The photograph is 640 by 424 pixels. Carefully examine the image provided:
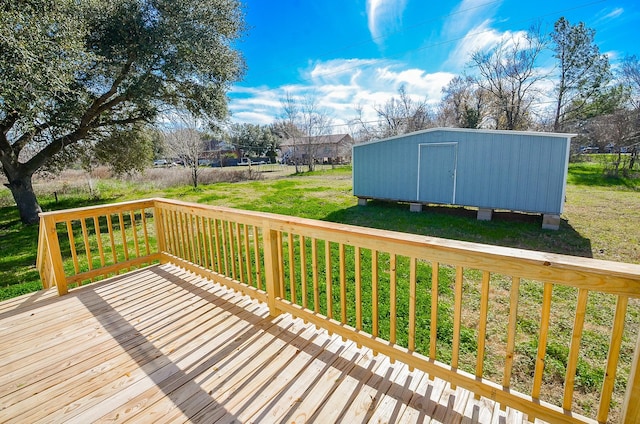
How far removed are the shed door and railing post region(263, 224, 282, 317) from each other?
274 inches

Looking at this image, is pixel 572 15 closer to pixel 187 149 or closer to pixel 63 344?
pixel 187 149

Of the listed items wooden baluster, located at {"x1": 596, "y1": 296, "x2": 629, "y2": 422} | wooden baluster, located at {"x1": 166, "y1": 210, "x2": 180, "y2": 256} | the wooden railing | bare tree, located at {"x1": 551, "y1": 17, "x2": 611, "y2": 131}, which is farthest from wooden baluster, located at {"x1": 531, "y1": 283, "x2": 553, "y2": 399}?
bare tree, located at {"x1": 551, "y1": 17, "x2": 611, "y2": 131}

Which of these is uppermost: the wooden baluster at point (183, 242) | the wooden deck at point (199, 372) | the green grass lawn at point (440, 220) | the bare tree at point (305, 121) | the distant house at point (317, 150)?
the bare tree at point (305, 121)

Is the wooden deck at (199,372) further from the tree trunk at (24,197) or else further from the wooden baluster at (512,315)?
the tree trunk at (24,197)

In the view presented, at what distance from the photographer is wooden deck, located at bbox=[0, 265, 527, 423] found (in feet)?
5.18

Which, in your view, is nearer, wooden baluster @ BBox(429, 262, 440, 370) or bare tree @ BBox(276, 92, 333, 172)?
wooden baluster @ BBox(429, 262, 440, 370)

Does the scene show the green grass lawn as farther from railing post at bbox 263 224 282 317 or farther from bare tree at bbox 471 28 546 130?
bare tree at bbox 471 28 546 130

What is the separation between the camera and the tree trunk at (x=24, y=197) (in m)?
→ 8.24

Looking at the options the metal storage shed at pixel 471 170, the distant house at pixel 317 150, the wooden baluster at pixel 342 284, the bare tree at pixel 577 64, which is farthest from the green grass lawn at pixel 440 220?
Result: the distant house at pixel 317 150

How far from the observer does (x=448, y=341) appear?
2639 mm

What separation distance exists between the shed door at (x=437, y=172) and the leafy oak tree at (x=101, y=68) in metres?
6.00

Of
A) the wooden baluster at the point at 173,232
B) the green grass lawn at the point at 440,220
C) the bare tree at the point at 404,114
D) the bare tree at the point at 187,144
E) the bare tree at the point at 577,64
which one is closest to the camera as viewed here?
the wooden baluster at the point at 173,232

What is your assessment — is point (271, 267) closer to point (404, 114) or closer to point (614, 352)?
point (614, 352)

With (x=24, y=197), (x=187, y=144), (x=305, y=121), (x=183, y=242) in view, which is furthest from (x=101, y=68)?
(x=305, y=121)
